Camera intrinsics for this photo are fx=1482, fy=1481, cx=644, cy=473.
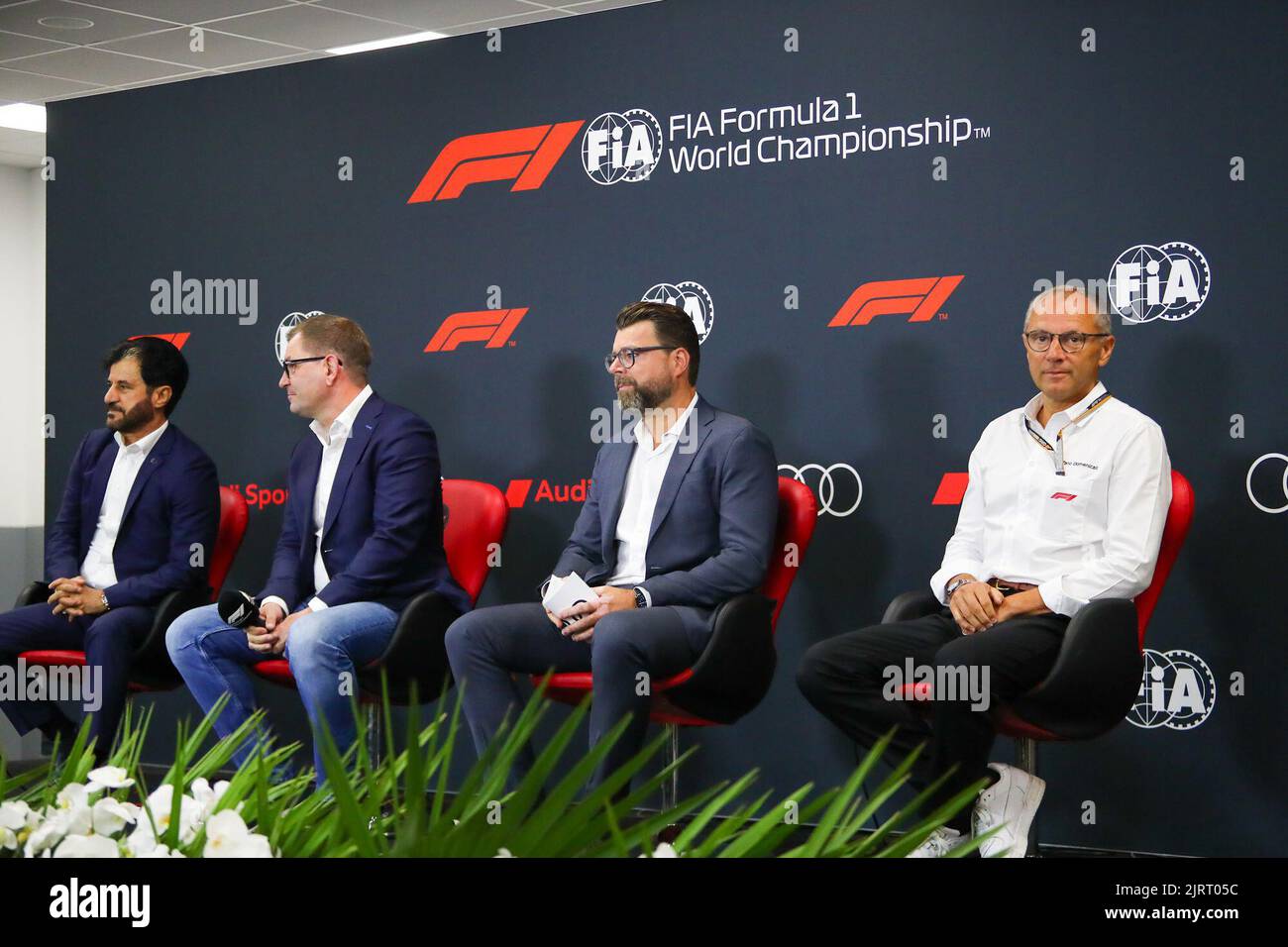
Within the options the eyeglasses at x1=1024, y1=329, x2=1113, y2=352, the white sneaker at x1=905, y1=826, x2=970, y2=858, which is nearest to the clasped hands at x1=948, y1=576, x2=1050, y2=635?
the white sneaker at x1=905, y1=826, x2=970, y2=858

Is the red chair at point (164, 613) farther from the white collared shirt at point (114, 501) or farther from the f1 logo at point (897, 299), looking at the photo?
the f1 logo at point (897, 299)

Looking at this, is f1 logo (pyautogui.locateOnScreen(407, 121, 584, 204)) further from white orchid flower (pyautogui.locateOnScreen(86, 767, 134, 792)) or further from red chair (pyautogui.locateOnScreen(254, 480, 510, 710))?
white orchid flower (pyautogui.locateOnScreen(86, 767, 134, 792))

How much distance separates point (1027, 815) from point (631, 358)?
162 centimetres

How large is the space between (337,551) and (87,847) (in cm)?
340

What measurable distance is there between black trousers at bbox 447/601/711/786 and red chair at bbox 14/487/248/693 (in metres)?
1.07

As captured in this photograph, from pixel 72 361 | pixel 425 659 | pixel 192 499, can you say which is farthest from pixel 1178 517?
pixel 72 361

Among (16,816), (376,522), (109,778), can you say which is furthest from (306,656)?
(16,816)

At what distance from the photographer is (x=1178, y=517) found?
3.51 meters

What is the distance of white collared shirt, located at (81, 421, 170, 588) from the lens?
4.88m

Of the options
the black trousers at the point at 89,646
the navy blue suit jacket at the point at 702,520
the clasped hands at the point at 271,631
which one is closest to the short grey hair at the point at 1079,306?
the navy blue suit jacket at the point at 702,520

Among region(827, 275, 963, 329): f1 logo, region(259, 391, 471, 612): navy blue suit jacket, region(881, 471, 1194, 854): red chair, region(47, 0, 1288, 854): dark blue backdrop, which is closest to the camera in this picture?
region(881, 471, 1194, 854): red chair

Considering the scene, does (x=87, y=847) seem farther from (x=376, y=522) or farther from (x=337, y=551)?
(x=337, y=551)

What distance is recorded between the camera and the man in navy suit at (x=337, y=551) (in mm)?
4047
